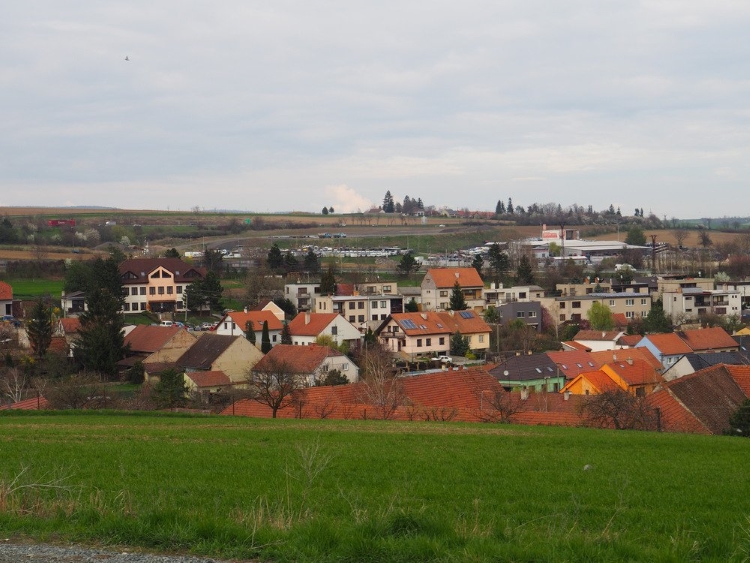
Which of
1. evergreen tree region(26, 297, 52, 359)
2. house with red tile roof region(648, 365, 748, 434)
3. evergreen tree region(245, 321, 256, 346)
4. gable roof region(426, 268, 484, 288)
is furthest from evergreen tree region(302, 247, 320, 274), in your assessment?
house with red tile roof region(648, 365, 748, 434)

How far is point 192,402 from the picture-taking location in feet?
110

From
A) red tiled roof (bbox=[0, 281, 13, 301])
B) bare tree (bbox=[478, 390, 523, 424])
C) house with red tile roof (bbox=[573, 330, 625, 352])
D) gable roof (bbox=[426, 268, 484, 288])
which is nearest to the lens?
bare tree (bbox=[478, 390, 523, 424])

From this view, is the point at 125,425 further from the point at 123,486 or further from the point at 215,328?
the point at 215,328

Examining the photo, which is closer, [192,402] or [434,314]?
[192,402]

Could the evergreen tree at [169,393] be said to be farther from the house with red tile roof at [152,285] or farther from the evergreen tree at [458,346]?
the house with red tile roof at [152,285]

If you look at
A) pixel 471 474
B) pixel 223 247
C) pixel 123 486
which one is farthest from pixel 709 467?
pixel 223 247

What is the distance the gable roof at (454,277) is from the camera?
7025cm

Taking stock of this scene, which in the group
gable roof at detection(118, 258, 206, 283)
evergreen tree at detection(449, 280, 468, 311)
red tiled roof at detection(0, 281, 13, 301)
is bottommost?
evergreen tree at detection(449, 280, 468, 311)

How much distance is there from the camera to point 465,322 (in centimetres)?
5762

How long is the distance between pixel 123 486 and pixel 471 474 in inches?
176

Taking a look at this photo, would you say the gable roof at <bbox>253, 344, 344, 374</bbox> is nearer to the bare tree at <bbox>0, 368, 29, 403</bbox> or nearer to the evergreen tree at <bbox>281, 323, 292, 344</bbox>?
the evergreen tree at <bbox>281, 323, 292, 344</bbox>

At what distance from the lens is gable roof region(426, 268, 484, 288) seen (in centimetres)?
7025

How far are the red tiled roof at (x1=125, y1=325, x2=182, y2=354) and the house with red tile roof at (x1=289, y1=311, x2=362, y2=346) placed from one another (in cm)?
→ 818

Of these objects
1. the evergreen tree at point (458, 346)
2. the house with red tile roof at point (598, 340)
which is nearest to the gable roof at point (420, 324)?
the evergreen tree at point (458, 346)
